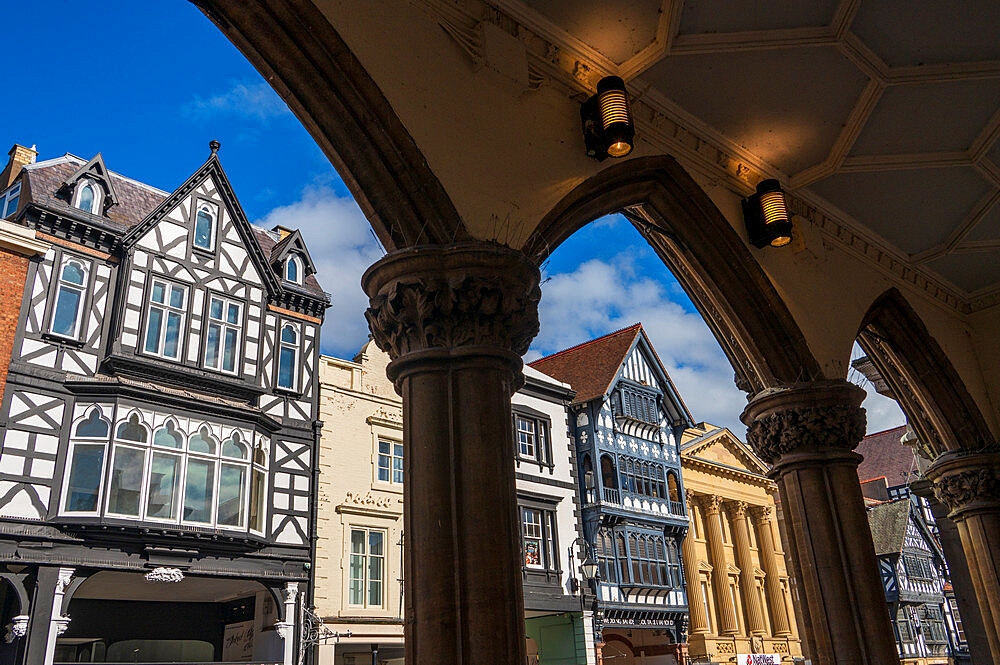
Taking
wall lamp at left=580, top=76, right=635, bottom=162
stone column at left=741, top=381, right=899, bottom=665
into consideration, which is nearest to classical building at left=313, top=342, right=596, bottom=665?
stone column at left=741, top=381, right=899, bottom=665

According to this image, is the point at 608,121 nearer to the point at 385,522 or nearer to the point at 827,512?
the point at 827,512

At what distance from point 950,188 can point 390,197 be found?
3754 millimetres

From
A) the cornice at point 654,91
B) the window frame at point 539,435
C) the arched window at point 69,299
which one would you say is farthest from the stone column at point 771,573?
the arched window at point 69,299

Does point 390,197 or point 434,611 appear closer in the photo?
point 434,611

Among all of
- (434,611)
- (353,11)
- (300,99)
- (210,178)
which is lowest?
(434,611)

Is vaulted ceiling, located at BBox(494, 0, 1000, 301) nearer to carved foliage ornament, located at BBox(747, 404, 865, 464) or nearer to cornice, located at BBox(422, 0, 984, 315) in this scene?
cornice, located at BBox(422, 0, 984, 315)

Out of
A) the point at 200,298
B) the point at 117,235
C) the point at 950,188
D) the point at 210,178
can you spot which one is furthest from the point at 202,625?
the point at 950,188

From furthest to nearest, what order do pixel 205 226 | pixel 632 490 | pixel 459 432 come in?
pixel 632 490, pixel 205 226, pixel 459 432

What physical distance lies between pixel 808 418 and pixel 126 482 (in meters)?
7.19

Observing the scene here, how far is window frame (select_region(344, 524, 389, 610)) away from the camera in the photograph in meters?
10.4

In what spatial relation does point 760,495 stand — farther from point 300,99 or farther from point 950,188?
point 300,99

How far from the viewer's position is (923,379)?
6043mm

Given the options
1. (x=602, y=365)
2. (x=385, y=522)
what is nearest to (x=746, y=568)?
(x=602, y=365)

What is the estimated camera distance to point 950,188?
5000 millimetres
